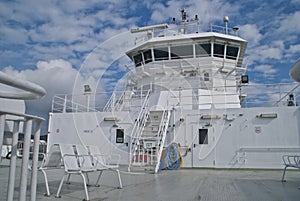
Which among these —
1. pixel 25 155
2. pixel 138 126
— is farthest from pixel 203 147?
pixel 25 155

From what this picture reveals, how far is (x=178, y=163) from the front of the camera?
9.11 m

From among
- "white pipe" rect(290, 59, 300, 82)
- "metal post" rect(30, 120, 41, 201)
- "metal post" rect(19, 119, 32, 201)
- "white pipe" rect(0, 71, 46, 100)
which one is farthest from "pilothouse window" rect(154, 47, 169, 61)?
"white pipe" rect(0, 71, 46, 100)

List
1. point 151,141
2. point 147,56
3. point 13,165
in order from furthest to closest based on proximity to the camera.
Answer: point 147,56
point 151,141
point 13,165

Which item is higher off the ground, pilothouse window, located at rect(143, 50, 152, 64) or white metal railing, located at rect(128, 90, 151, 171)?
pilothouse window, located at rect(143, 50, 152, 64)

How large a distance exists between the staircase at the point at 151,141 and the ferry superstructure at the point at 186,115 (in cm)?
3

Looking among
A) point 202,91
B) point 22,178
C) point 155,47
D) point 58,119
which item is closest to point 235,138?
point 202,91

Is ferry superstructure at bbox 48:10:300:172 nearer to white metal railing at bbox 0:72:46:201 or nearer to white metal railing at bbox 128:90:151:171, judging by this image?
white metal railing at bbox 128:90:151:171

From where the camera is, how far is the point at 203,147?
374 inches

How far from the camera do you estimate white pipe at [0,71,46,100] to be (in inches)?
46.1

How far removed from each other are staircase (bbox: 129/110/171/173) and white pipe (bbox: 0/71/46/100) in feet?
20.4

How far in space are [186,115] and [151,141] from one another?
1.85 metres

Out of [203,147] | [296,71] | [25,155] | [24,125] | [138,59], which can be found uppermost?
[138,59]

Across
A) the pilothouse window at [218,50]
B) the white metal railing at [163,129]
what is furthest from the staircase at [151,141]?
the pilothouse window at [218,50]

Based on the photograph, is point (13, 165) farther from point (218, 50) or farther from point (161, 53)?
point (218, 50)
